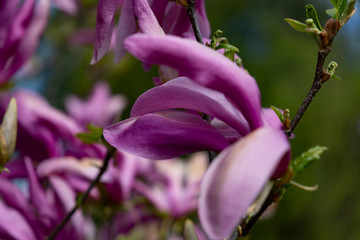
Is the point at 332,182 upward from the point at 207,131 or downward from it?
downward

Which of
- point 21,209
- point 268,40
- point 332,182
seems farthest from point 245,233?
point 268,40

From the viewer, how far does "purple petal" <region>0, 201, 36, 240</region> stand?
68cm

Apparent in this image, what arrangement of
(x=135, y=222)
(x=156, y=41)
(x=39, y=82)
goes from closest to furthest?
(x=156, y=41)
(x=135, y=222)
(x=39, y=82)

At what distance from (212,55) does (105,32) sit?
18 cm

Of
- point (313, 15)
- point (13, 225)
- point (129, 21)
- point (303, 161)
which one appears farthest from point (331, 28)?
point (13, 225)

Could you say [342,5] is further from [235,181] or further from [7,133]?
[7,133]

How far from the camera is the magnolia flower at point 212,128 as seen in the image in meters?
0.34

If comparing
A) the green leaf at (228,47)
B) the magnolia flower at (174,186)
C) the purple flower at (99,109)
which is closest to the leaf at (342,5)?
the green leaf at (228,47)

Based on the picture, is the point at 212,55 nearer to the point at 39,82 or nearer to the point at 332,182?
the point at 39,82

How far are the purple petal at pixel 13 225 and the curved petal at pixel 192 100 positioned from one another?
1.12 ft

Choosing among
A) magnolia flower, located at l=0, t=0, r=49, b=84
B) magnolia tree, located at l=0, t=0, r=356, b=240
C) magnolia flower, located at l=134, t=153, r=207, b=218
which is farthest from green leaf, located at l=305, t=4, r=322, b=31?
magnolia flower, located at l=134, t=153, r=207, b=218

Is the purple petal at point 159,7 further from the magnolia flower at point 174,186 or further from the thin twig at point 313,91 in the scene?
the magnolia flower at point 174,186

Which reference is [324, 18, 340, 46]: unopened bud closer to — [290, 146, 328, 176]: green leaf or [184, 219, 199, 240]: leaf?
[290, 146, 328, 176]: green leaf

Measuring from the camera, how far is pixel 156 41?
0.39 metres
